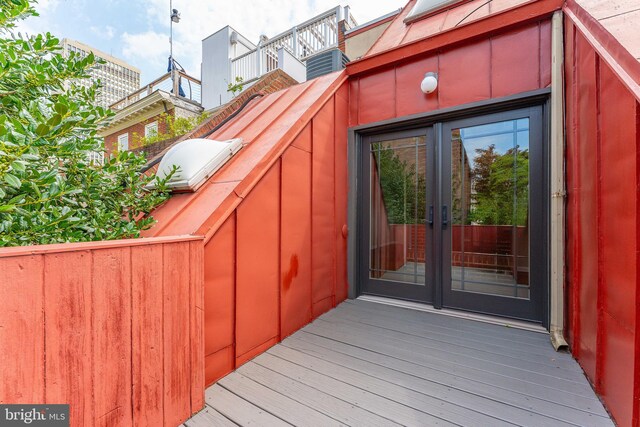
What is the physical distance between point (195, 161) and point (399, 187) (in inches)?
91.7

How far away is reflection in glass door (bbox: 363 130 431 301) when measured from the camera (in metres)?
3.27

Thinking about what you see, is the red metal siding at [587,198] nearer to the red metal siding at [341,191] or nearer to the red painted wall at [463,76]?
the red painted wall at [463,76]

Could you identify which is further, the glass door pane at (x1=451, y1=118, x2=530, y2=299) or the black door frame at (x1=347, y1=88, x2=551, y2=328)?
the glass door pane at (x1=451, y1=118, x2=530, y2=299)

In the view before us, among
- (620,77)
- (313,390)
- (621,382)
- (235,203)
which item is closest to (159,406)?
(313,390)

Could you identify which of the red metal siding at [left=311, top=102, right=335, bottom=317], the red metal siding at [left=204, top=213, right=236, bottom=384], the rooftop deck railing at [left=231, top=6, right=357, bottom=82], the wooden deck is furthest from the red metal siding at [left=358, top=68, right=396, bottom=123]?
the rooftop deck railing at [left=231, top=6, right=357, bottom=82]

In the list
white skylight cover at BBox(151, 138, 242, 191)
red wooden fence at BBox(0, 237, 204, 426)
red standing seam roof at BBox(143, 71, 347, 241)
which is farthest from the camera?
white skylight cover at BBox(151, 138, 242, 191)

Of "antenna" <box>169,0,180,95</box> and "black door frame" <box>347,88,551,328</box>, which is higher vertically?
"antenna" <box>169,0,180,95</box>

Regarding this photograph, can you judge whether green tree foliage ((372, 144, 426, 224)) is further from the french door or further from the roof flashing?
the roof flashing

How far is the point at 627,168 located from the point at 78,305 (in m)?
2.64

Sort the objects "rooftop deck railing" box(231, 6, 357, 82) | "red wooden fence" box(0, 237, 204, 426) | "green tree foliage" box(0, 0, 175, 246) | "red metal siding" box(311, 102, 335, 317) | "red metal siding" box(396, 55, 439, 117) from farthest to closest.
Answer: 1. "rooftop deck railing" box(231, 6, 357, 82)
2. "red metal siding" box(396, 55, 439, 117)
3. "red metal siding" box(311, 102, 335, 317)
4. "green tree foliage" box(0, 0, 175, 246)
5. "red wooden fence" box(0, 237, 204, 426)

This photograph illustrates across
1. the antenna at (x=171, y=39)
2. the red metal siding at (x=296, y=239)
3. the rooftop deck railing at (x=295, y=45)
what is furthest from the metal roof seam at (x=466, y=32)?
the antenna at (x=171, y=39)

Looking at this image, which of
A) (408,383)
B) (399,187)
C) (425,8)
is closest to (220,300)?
(408,383)

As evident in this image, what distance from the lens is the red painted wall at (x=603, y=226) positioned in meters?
1.33

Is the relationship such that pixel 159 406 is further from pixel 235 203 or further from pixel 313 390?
pixel 235 203
